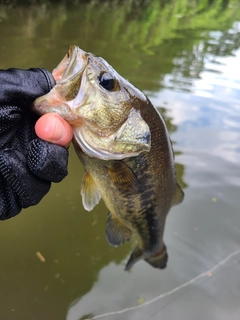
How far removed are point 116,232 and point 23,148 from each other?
41.6 inches

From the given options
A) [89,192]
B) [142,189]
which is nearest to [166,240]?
[142,189]

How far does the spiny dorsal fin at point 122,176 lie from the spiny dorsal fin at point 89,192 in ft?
0.39

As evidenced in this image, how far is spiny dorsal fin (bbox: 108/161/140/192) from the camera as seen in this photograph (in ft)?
5.74

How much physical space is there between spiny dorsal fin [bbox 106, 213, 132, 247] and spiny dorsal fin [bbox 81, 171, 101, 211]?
0.45m

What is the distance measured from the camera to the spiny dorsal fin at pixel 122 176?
175 cm

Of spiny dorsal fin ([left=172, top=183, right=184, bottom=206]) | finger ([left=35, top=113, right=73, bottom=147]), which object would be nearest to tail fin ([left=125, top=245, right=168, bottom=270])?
spiny dorsal fin ([left=172, top=183, right=184, bottom=206])

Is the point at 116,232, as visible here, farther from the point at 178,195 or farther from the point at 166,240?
the point at 166,240

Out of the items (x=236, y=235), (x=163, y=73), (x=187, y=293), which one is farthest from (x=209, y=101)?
(x=187, y=293)

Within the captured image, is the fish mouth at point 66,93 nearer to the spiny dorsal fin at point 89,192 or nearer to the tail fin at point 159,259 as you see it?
the spiny dorsal fin at point 89,192

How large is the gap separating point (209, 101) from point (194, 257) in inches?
117

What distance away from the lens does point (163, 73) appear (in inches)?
249

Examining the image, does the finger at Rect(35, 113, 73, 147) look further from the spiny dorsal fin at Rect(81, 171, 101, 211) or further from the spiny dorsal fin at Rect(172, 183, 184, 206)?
the spiny dorsal fin at Rect(172, 183, 184, 206)

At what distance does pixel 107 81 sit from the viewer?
1.47 metres

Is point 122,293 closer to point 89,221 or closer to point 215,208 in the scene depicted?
point 89,221
